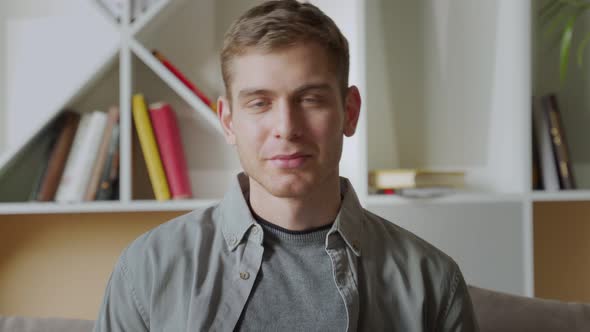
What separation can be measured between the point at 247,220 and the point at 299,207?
4.1 inches

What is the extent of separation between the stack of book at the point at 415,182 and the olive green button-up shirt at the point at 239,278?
494 millimetres

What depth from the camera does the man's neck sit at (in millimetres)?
1175

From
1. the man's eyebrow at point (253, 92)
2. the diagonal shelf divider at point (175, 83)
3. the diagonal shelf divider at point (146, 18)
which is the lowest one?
the man's eyebrow at point (253, 92)

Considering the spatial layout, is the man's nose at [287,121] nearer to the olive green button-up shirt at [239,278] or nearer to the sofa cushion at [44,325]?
the olive green button-up shirt at [239,278]

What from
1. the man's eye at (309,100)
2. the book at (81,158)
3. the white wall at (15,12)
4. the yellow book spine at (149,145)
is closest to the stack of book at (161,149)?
the yellow book spine at (149,145)

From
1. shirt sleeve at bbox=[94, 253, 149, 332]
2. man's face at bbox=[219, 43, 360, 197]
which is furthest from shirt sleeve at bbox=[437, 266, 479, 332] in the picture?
shirt sleeve at bbox=[94, 253, 149, 332]

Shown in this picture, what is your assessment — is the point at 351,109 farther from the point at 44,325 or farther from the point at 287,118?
the point at 44,325

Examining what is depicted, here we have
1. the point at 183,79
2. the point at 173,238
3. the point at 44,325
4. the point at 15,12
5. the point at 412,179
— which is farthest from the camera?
the point at 15,12

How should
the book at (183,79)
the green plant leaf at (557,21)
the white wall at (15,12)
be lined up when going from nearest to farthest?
the book at (183,79) < the white wall at (15,12) < the green plant leaf at (557,21)

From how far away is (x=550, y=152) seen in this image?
1.88 m

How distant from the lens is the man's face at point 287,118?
1105mm

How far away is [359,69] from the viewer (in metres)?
1.72

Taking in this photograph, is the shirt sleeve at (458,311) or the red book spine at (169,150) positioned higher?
the red book spine at (169,150)

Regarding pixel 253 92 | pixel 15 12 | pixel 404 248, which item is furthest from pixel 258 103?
pixel 15 12
